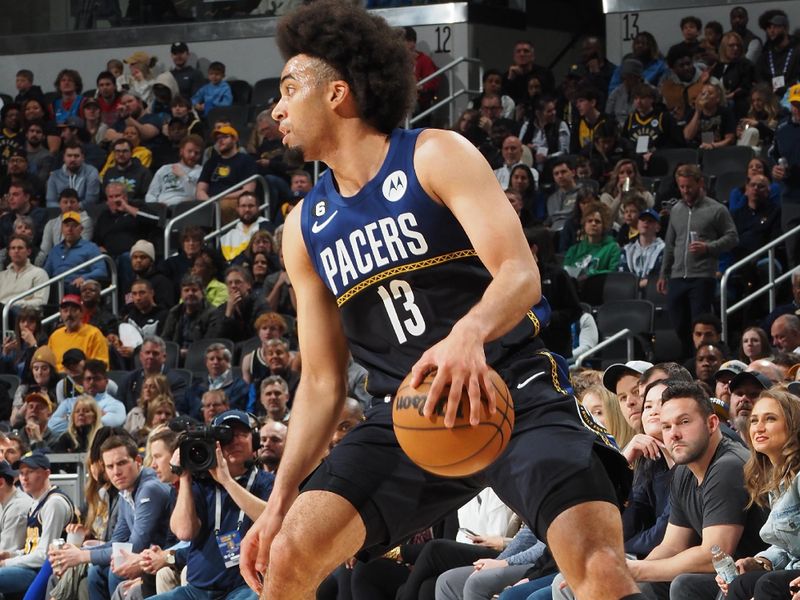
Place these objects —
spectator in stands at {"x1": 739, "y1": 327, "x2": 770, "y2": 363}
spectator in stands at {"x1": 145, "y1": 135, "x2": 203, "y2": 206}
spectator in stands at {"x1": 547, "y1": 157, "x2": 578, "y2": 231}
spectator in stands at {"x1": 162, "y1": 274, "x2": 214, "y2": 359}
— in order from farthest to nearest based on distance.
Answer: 1. spectator in stands at {"x1": 145, "y1": 135, "x2": 203, "y2": 206}
2. spectator in stands at {"x1": 547, "y1": 157, "x2": 578, "y2": 231}
3. spectator in stands at {"x1": 162, "y1": 274, "x2": 214, "y2": 359}
4. spectator in stands at {"x1": 739, "y1": 327, "x2": 770, "y2": 363}

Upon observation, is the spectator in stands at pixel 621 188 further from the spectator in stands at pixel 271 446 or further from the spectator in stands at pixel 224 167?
the spectator in stands at pixel 271 446

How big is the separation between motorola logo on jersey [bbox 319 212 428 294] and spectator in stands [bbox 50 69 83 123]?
14890 millimetres

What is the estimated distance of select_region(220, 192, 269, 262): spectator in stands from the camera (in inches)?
562

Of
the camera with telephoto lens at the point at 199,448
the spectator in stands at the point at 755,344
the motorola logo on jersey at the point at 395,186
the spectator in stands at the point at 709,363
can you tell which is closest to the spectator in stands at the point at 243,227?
the spectator in stands at the point at 709,363

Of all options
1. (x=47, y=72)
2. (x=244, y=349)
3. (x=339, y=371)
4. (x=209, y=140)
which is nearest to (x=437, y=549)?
(x=339, y=371)

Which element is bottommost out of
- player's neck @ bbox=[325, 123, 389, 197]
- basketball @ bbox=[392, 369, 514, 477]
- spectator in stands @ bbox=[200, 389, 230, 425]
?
spectator in stands @ bbox=[200, 389, 230, 425]

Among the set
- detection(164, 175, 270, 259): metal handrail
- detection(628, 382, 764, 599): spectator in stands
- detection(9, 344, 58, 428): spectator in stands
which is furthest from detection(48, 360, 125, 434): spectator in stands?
detection(628, 382, 764, 599): spectator in stands

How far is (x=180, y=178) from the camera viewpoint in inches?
636

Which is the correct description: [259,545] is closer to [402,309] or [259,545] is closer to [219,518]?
[402,309]

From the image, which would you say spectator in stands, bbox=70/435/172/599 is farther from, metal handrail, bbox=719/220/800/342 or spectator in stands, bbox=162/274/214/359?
metal handrail, bbox=719/220/800/342

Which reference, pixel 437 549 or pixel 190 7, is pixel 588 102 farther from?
pixel 437 549

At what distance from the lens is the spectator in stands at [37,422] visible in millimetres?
11445

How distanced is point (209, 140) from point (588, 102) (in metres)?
4.75

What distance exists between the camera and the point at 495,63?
17.7 m
